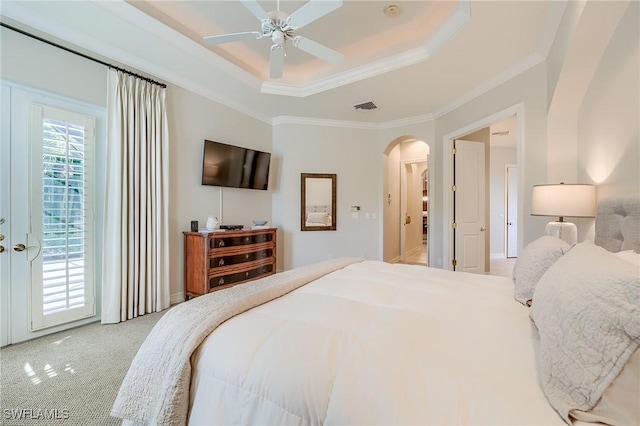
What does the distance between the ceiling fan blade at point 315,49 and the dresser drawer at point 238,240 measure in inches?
89.4

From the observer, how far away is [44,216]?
2521mm

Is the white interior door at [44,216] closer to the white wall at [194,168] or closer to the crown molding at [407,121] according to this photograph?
the white wall at [194,168]

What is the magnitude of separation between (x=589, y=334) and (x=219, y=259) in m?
3.36

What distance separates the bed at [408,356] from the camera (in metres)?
0.72

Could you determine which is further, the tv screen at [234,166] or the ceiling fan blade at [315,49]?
the tv screen at [234,166]

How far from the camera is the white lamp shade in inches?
83.4

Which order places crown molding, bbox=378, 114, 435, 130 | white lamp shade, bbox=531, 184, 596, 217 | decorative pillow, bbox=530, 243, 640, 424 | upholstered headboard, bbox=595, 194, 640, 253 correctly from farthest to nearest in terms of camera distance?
crown molding, bbox=378, 114, 435, 130, white lamp shade, bbox=531, 184, 596, 217, upholstered headboard, bbox=595, 194, 640, 253, decorative pillow, bbox=530, 243, 640, 424

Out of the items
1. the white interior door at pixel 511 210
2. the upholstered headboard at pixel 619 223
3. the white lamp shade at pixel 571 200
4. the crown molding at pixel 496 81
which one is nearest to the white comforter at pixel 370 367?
the upholstered headboard at pixel 619 223

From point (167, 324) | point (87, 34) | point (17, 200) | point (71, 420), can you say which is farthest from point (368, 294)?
point (87, 34)

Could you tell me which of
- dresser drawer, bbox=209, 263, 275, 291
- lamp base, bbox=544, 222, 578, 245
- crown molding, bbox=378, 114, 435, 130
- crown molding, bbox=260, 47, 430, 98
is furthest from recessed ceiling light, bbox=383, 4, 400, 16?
dresser drawer, bbox=209, 263, 275, 291

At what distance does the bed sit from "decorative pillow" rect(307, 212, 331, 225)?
11.3 feet

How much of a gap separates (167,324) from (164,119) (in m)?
2.82

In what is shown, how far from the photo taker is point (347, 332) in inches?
43.1

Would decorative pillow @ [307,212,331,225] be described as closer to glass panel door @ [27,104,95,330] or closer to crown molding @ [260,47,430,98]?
crown molding @ [260,47,430,98]
